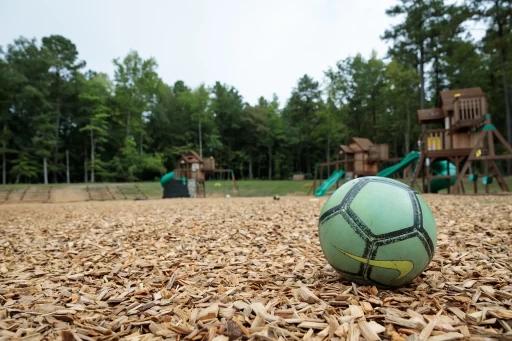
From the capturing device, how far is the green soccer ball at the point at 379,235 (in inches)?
105

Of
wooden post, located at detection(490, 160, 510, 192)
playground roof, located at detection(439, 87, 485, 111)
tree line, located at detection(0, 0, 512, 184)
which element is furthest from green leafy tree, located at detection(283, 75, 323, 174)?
wooden post, located at detection(490, 160, 510, 192)

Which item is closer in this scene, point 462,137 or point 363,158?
point 462,137

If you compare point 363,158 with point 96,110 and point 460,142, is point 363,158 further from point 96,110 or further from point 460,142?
point 96,110

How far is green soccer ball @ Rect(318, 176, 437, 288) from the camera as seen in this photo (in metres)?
2.67

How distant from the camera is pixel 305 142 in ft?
177

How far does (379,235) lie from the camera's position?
2668 mm

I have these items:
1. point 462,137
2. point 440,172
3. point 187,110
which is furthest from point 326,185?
point 187,110

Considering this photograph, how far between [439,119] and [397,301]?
1770 centimetres

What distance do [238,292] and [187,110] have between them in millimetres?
52975

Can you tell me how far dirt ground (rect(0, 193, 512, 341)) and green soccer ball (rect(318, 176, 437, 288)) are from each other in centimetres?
19

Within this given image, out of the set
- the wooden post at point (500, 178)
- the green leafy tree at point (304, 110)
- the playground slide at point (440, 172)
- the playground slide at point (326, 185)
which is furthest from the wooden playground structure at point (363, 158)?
the green leafy tree at point (304, 110)

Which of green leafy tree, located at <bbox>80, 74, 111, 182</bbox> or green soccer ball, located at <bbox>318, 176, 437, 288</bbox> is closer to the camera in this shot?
green soccer ball, located at <bbox>318, 176, 437, 288</bbox>

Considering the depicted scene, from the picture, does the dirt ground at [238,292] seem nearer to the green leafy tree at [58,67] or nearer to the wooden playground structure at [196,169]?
the wooden playground structure at [196,169]

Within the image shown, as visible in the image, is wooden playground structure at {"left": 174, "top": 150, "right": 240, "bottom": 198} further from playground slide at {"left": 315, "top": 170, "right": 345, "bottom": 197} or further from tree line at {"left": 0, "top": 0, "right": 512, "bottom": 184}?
tree line at {"left": 0, "top": 0, "right": 512, "bottom": 184}
